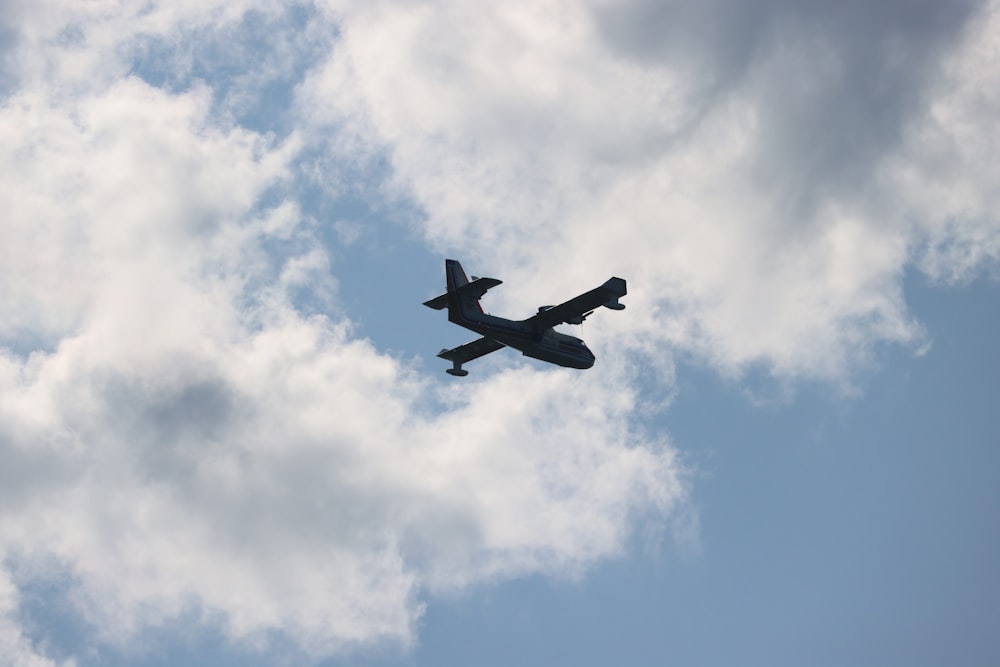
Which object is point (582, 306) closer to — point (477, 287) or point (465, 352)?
point (477, 287)

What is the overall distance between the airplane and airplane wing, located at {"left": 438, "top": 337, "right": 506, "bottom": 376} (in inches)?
3.7

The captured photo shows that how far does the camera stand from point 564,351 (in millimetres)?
88062

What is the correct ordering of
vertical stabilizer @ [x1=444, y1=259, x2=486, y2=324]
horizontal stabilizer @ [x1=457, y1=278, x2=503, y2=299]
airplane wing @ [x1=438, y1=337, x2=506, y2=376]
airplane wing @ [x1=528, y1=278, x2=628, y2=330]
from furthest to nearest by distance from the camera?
1. airplane wing @ [x1=438, y1=337, x2=506, y2=376]
2. vertical stabilizer @ [x1=444, y1=259, x2=486, y2=324]
3. horizontal stabilizer @ [x1=457, y1=278, x2=503, y2=299]
4. airplane wing @ [x1=528, y1=278, x2=628, y2=330]

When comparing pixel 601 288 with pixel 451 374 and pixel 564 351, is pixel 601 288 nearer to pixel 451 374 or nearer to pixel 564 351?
pixel 564 351

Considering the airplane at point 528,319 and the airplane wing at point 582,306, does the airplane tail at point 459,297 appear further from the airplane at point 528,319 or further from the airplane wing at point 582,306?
the airplane wing at point 582,306

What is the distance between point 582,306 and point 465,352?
430 inches

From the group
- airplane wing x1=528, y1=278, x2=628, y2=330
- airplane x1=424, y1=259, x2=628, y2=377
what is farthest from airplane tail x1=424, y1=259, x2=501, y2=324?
airplane wing x1=528, y1=278, x2=628, y2=330

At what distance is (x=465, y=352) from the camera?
295 ft

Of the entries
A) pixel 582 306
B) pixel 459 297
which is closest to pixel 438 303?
pixel 459 297

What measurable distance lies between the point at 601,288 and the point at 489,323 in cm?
806

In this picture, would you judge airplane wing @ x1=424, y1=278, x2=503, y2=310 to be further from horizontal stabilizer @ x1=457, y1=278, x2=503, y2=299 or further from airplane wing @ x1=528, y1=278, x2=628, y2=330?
airplane wing @ x1=528, y1=278, x2=628, y2=330

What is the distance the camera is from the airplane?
268 ft

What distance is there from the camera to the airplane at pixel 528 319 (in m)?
81.8

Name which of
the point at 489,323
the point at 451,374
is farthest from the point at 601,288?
the point at 451,374
